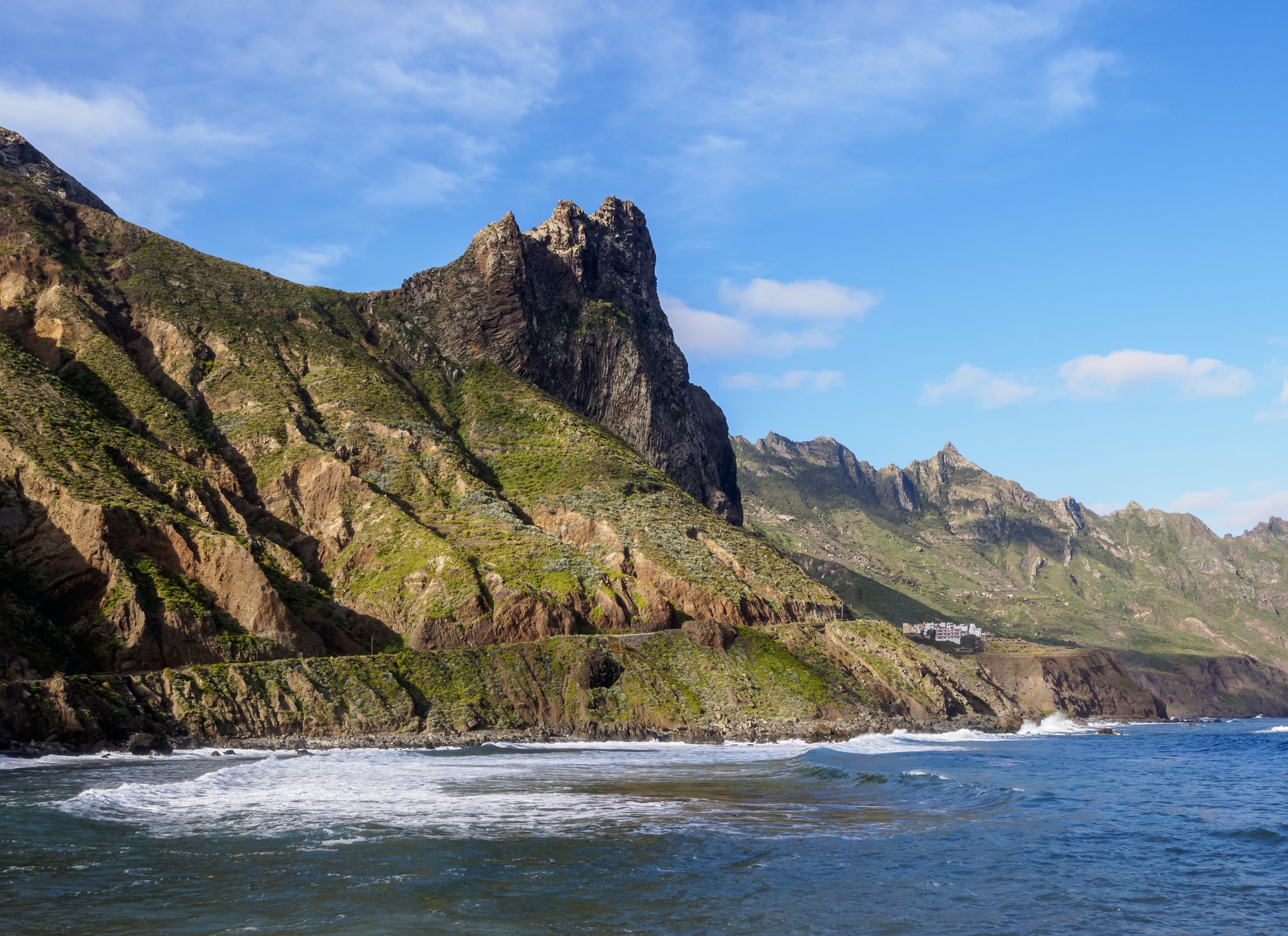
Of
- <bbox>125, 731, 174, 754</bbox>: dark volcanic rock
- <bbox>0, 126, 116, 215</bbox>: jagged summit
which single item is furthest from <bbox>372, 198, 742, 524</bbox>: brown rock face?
<bbox>125, 731, 174, 754</bbox>: dark volcanic rock

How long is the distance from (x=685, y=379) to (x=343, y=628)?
9899 cm

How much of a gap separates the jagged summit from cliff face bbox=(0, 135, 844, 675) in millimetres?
2649

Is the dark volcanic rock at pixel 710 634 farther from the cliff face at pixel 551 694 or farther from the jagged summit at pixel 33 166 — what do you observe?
the jagged summit at pixel 33 166

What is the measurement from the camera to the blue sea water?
18.5 metres

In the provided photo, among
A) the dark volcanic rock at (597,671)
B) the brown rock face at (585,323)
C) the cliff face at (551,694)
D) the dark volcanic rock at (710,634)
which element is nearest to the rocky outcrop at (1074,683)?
the brown rock face at (585,323)

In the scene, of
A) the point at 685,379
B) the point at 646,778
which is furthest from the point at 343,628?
the point at 685,379

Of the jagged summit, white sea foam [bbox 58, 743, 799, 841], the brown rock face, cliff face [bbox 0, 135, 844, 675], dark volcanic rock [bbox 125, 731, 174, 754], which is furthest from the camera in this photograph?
the brown rock face

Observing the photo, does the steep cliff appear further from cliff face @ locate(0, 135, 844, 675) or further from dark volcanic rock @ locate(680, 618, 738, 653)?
dark volcanic rock @ locate(680, 618, 738, 653)

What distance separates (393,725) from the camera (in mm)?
63406

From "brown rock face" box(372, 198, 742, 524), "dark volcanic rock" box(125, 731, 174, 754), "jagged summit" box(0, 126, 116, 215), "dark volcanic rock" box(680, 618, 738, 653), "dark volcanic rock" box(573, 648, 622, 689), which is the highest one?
"jagged summit" box(0, 126, 116, 215)

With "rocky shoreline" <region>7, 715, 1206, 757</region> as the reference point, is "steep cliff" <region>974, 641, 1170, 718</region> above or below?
below

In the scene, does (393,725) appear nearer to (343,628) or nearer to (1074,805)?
(343,628)

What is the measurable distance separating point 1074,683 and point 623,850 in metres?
178

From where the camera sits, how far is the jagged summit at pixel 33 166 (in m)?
130
